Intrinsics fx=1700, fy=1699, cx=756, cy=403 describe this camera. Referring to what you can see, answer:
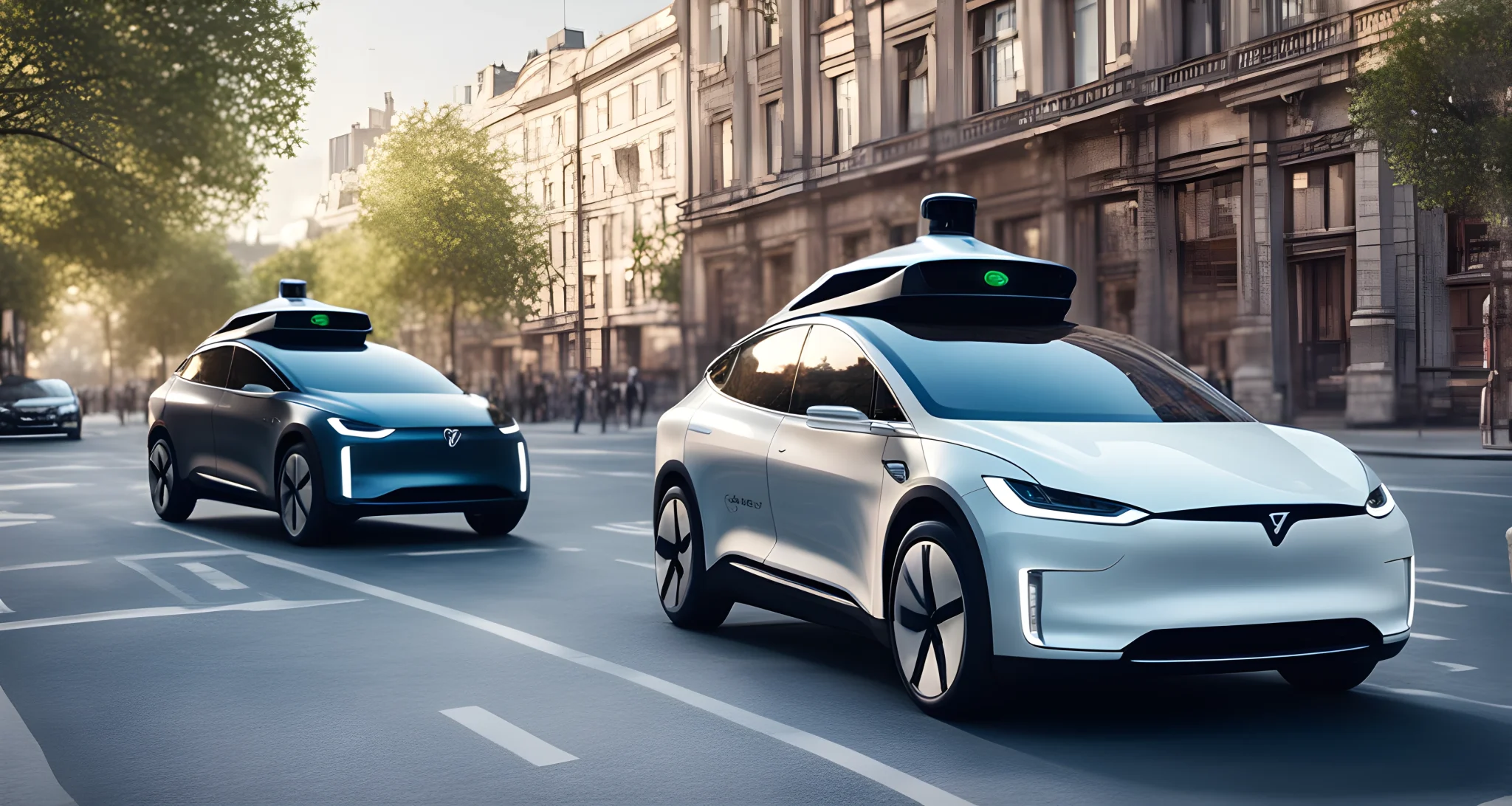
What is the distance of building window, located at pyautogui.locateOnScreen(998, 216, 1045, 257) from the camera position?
36.9 m

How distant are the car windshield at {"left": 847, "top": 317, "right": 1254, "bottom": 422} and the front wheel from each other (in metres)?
6.08

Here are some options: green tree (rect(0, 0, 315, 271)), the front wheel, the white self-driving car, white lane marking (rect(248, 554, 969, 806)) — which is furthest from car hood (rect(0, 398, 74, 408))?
the white self-driving car

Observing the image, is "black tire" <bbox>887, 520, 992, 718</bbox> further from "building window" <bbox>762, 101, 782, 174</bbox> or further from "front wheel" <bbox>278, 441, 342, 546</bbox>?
"building window" <bbox>762, 101, 782, 174</bbox>

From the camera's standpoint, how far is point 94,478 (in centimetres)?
2189

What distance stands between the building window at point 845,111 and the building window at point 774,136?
2579 mm

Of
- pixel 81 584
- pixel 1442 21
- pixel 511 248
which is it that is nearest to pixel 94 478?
pixel 81 584

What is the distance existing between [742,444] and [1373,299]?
2467 centimetres

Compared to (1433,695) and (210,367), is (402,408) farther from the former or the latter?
(1433,695)

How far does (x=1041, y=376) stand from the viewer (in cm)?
648

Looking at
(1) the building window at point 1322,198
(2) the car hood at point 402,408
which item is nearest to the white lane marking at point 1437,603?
(2) the car hood at point 402,408

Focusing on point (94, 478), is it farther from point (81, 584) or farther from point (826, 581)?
point (826, 581)

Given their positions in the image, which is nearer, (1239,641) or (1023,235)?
(1239,641)

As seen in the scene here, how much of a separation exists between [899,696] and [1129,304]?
1160 inches

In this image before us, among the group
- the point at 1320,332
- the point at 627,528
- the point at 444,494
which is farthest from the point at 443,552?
the point at 1320,332
